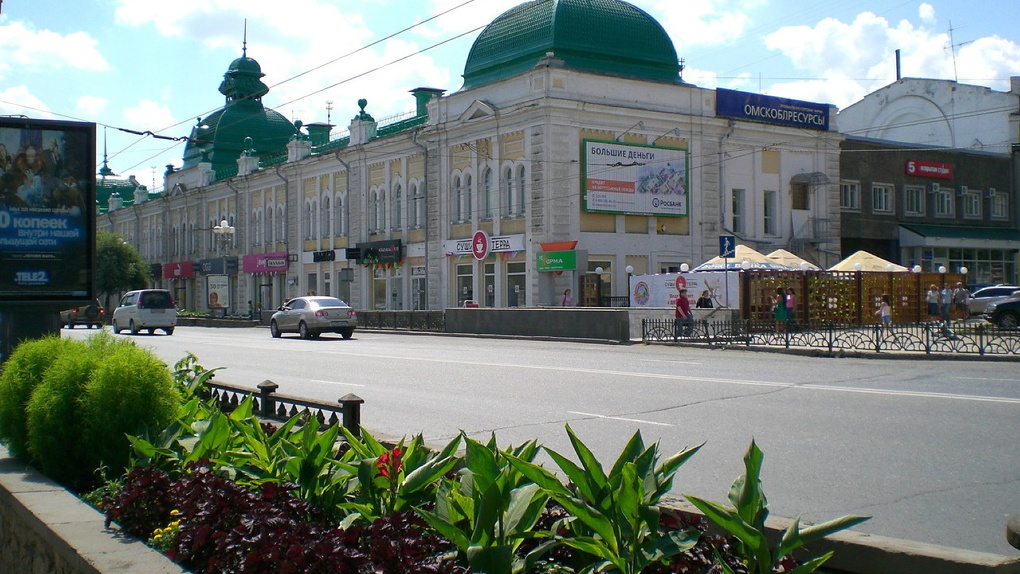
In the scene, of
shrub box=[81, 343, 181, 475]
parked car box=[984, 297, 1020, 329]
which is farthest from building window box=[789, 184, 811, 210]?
shrub box=[81, 343, 181, 475]

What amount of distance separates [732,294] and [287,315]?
52.3 ft

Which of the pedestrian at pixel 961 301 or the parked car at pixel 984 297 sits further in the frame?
the parked car at pixel 984 297

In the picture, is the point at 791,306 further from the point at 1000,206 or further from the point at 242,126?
the point at 242,126

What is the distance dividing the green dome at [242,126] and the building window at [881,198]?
1411 inches

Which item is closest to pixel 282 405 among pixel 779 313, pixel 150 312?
pixel 779 313

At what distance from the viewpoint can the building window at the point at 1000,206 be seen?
54469mm

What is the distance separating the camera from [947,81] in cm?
5719

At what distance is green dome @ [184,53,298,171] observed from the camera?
64625mm

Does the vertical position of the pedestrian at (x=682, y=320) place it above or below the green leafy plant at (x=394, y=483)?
above

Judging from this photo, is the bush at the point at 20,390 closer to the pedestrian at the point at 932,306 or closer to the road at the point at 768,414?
the road at the point at 768,414

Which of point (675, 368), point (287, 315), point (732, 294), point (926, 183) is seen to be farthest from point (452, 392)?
point (926, 183)

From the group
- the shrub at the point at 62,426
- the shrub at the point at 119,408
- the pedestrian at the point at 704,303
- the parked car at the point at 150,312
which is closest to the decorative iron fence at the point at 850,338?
the pedestrian at the point at 704,303

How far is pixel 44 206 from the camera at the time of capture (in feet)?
30.7

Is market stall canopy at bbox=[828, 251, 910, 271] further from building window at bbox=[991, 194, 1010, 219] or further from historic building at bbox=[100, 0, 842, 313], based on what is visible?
building window at bbox=[991, 194, 1010, 219]
